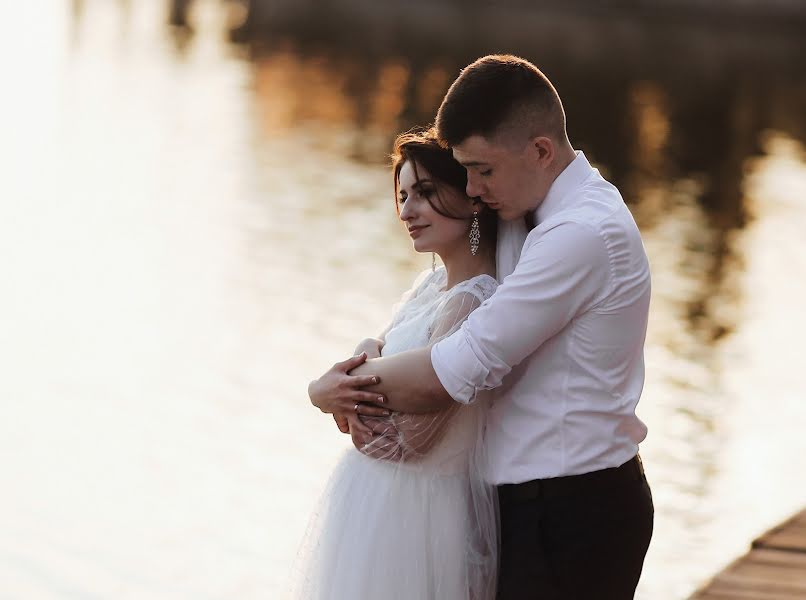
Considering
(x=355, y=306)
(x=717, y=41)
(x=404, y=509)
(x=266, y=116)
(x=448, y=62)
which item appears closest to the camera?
(x=404, y=509)

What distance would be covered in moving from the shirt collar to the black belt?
48 centimetres

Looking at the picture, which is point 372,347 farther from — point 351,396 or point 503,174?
point 503,174

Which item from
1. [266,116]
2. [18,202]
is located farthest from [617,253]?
[266,116]

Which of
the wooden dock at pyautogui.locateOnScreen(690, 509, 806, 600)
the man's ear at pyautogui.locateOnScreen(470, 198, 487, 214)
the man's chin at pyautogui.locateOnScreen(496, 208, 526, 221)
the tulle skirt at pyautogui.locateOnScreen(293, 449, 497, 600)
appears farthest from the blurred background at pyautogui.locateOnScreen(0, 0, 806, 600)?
the man's chin at pyautogui.locateOnScreen(496, 208, 526, 221)

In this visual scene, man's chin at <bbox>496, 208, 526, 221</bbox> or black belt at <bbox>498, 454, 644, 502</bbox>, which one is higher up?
man's chin at <bbox>496, 208, 526, 221</bbox>

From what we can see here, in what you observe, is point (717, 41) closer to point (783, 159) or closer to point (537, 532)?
point (783, 159)

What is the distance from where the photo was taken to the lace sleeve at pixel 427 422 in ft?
9.59

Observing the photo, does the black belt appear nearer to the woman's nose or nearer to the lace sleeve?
the lace sleeve

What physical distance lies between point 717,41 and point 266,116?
1949 centimetres

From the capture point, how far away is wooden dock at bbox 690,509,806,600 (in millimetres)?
4133

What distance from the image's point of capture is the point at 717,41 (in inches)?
1380

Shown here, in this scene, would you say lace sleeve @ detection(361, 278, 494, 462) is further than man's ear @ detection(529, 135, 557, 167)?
Yes

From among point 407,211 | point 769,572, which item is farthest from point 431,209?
point 769,572

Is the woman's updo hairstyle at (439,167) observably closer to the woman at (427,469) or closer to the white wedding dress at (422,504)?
the woman at (427,469)
